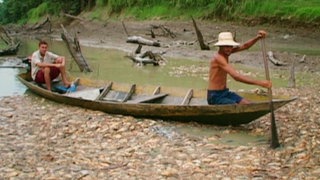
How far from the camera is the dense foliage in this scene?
2724 cm

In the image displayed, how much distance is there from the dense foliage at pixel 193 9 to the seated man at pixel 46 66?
1624 centimetres

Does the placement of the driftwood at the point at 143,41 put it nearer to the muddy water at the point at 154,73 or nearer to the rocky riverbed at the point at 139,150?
the muddy water at the point at 154,73

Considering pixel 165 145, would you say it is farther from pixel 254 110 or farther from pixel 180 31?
pixel 180 31

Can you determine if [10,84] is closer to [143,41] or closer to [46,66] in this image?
[46,66]

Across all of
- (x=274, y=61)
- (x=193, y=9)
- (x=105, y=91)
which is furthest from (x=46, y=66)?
(x=193, y=9)

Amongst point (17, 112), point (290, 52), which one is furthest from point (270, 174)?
point (290, 52)

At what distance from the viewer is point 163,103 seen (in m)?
11.2

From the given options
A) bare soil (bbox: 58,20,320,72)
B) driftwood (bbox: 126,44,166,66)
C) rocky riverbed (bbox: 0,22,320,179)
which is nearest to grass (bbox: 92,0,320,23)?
bare soil (bbox: 58,20,320,72)

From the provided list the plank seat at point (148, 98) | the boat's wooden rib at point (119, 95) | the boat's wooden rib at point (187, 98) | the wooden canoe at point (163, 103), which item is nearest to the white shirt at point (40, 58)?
the wooden canoe at point (163, 103)

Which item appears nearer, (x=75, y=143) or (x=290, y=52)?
(x=75, y=143)

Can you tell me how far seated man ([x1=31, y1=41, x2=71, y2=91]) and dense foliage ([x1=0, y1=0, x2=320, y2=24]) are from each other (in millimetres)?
16242

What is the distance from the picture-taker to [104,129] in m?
9.83

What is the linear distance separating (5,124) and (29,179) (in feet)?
12.5

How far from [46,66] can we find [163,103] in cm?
389
